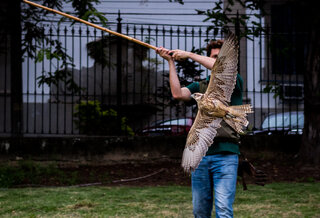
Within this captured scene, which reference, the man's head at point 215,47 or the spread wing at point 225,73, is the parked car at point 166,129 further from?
the spread wing at point 225,73

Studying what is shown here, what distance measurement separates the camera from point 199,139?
338 cm

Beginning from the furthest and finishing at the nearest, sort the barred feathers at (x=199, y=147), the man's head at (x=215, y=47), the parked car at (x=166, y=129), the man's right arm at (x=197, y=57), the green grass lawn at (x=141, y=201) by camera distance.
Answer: the parked car at (x=166, y=129)
the green grass lawn at (x=141, y=201)
the man's head at (x=215, y=47)
the man's right arm at (x=197, y=57)
the barred feathers at (x=199, y=147)

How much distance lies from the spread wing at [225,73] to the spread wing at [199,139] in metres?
0.19

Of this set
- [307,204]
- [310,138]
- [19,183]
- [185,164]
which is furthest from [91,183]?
[185,164]

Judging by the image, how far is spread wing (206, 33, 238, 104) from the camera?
10.8 ft

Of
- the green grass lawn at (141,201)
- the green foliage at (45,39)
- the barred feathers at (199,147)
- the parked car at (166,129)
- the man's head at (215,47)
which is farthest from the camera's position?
the parked car at (166,129)

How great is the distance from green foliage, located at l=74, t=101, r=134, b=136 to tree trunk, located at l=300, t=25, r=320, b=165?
385 centimetres

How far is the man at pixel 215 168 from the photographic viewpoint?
11.0ft

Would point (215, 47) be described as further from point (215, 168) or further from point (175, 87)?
point (215, 168)

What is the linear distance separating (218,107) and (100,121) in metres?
7.00

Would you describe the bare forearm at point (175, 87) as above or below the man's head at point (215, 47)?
below

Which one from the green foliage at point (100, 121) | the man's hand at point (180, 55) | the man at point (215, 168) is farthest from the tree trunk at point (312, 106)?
the man's hand at point (180, 55)

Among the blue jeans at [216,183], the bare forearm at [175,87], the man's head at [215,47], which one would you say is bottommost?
the blue jeans at [216,183]

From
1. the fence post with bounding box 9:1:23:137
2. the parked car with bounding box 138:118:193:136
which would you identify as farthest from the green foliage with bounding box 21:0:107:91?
the parked car with bounding box 138:118:193:136
